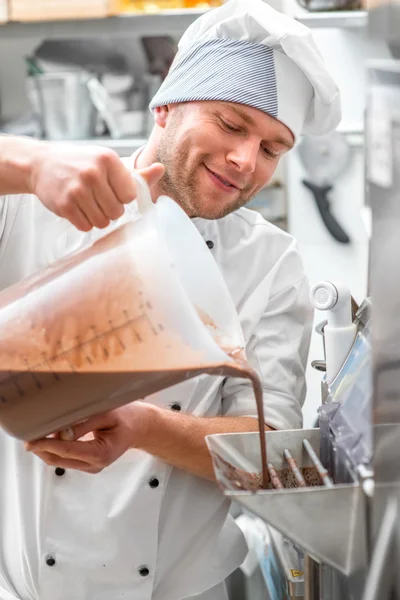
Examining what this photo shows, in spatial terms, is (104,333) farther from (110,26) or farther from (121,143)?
(110,26)

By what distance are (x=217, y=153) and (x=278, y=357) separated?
332 mm

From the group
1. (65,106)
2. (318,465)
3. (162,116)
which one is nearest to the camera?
(318,465)

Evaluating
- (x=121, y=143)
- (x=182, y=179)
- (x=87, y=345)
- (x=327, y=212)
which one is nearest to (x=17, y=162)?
(x=87, y=345)

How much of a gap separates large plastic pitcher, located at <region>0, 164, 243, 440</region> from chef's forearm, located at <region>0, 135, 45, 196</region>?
0.33 feet

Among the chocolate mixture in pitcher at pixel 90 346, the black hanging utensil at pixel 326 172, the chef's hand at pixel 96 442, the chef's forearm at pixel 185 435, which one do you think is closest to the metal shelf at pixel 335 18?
the black hanging utensil at pixel 326 172

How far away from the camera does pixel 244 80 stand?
1355mm

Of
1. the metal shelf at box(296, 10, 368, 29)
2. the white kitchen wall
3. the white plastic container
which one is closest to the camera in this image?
the metal shelf at box(296, 10, 368, 29)

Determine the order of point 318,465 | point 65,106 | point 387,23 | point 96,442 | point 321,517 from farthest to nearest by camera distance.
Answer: point 65,106
point 96,442
point 318,465
point 321,517
point 387,23

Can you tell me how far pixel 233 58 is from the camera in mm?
1387

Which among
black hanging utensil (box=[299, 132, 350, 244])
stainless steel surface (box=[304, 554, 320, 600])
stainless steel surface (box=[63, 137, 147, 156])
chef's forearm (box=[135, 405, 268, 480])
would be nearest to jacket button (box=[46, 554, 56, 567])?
chef's forearm (box=[135, 405, 268, 480])

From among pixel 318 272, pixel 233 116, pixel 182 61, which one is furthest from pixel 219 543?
pixel 318 272

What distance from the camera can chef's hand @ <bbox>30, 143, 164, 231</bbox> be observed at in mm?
880

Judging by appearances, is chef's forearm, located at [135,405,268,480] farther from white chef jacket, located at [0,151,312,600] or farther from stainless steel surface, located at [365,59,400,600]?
stainless steel surface, located at [365,59,400,600]

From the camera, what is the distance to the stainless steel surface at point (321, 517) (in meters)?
0.81
